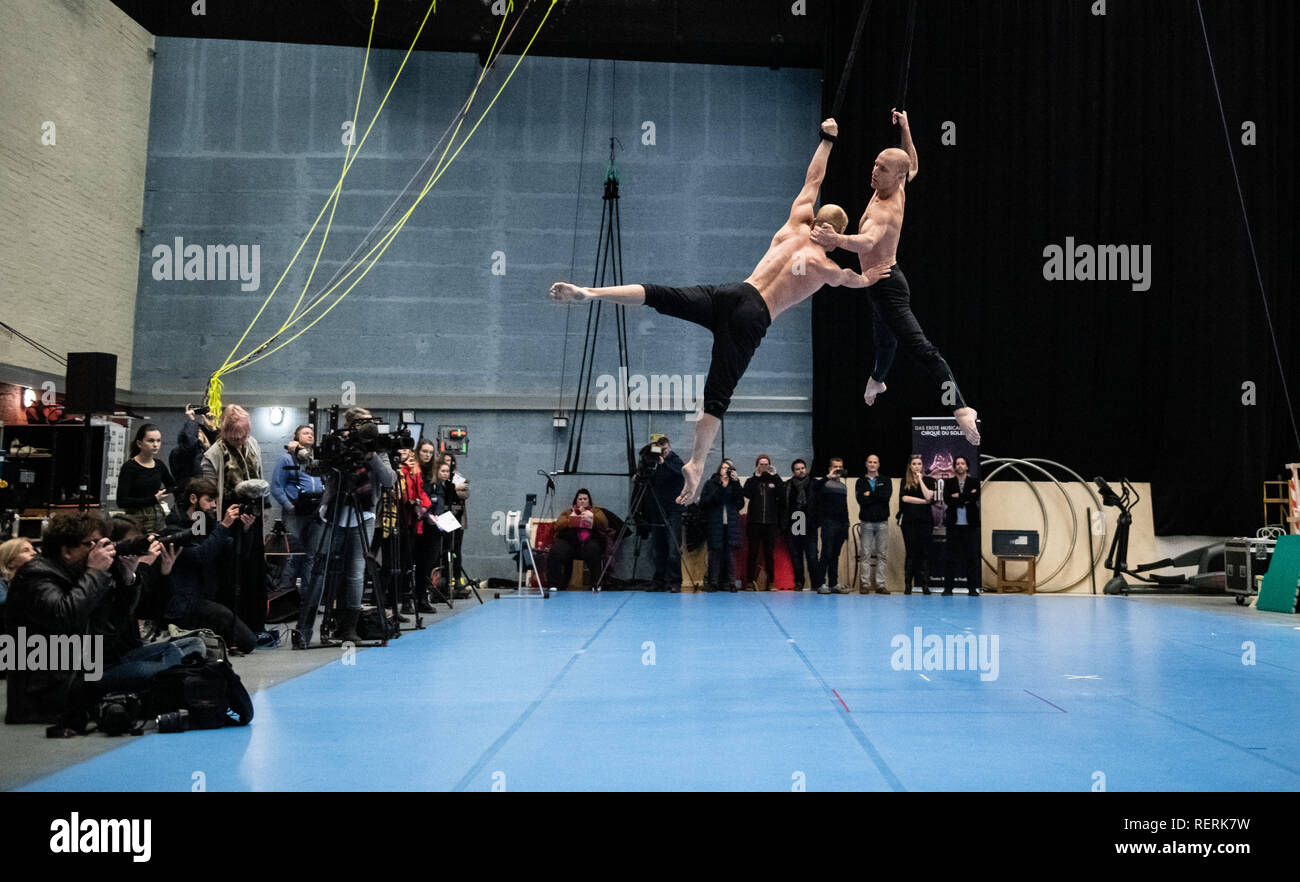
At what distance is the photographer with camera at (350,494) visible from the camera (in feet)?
21.3

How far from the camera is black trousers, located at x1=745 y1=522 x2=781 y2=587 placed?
12.4 meters

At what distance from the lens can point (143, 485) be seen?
268 inches

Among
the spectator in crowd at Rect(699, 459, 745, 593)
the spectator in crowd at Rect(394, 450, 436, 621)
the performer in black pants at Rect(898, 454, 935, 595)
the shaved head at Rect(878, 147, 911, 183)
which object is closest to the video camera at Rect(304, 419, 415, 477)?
the spectator in crowd at Rect(394, 450, 436, 621)

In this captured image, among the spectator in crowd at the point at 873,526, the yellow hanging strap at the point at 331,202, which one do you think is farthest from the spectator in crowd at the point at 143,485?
the spectator in crowd at the point at 873,526

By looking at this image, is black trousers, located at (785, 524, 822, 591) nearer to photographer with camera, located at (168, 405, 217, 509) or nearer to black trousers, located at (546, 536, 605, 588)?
black trousers, located at (546, 536, 605, 588)

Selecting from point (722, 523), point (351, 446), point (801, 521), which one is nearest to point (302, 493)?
point (351, 446)

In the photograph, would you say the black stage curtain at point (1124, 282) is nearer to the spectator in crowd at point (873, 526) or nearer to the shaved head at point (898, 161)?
the spectator in crowd at point (873, 526)

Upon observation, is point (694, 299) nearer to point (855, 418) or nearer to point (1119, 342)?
point (855, 418)

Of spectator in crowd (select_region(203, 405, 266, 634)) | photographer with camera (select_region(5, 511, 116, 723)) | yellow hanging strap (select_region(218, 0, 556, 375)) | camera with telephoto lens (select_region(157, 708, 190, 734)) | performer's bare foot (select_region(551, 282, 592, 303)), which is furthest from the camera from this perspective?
yellow hanging strap (select_region(218, 0, 556, 375))

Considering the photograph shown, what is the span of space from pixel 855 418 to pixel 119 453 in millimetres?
9494

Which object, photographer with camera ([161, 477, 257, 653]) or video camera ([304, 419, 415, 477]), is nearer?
photographer with camera ([161, 477, 257, 653])

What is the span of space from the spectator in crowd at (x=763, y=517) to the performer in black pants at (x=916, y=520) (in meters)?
1.54

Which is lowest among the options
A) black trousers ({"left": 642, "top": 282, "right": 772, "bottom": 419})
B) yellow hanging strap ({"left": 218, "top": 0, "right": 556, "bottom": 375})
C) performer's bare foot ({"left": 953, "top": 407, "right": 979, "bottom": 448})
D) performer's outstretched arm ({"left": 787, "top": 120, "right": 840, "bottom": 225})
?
performer's bare foot ({"left": 953, "top": 407, "right": 979, "bottom": 448})

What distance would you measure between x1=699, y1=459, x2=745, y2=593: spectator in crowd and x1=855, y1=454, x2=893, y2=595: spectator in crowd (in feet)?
4.94
